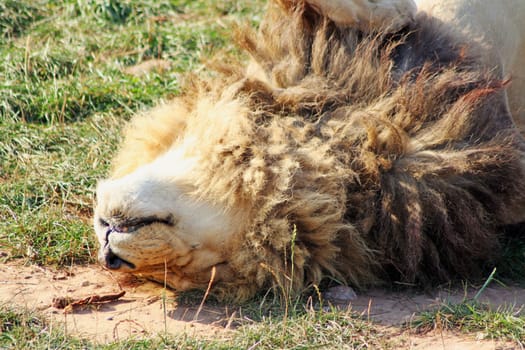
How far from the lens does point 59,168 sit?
14.1ft

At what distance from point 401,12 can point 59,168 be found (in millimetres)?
1749

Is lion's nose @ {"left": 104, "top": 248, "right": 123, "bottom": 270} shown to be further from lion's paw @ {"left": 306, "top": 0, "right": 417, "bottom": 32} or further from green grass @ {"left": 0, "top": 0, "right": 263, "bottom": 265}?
lion's paw @ {"left": 306, "top": 0, "right": 417, "bottom": 32}

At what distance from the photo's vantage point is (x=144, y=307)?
3182mm

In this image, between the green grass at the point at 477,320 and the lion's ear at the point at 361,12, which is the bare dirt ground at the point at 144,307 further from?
the lion's ear at the point at 361,12

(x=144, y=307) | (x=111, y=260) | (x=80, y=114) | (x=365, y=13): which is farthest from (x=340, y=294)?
(x=80, y=114)

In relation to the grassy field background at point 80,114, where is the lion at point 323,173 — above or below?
above

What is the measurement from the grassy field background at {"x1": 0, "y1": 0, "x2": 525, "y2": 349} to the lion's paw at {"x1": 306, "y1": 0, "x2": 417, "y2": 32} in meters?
0.81

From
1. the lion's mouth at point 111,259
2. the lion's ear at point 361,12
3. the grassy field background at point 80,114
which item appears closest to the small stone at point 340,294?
the grassy field background at point 80,114

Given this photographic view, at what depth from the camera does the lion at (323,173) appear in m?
3.06

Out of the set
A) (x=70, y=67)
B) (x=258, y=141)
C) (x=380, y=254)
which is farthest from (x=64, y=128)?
(x=380, y=254)

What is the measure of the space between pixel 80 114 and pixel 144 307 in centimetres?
189

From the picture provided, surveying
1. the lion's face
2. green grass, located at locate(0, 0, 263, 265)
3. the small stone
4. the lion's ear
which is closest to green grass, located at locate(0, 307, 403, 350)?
the small stone

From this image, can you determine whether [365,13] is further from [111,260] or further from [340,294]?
[111,260]

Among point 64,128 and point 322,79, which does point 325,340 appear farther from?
point 64,128
